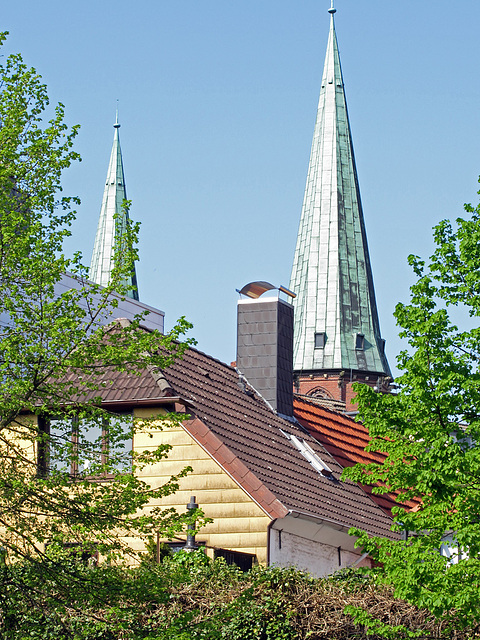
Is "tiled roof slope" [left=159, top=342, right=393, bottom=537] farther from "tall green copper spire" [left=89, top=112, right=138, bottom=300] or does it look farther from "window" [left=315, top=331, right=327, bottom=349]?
"window" [left=315, top=331, right=327, bottom=349]

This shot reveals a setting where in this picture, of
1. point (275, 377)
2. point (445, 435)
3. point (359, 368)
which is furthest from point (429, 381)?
point (359, 368)

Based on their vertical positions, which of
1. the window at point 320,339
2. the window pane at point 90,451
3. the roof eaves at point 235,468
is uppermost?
the window at point 320,339

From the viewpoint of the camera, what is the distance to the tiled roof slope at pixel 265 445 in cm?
1978

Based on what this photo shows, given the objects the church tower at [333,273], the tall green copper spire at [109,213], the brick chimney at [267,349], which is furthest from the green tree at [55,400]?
the church tower at [333,273]

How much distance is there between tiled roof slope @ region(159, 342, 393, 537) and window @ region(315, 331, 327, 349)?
188ft

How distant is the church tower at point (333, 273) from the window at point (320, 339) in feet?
0.23

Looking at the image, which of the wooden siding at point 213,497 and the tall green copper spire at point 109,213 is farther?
the tall green copper spire at point 109,213

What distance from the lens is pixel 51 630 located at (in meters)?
13.4

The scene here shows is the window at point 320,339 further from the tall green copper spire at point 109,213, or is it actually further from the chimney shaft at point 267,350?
the chimney shaft at point 267,350

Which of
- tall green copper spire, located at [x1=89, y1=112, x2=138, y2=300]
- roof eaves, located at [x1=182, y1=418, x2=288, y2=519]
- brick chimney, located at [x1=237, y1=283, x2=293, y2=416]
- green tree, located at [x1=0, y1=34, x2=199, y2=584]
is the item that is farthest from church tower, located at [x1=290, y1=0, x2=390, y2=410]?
green tree, located at [x1=0, y1=34, x2=199, y2=584]

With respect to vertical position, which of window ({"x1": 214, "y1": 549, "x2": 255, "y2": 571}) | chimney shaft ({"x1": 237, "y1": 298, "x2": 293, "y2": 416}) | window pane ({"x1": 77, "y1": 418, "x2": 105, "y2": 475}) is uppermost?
chimney shaft ({"x1": 237, "y1": 298, "x2": 293, "y2": 416})

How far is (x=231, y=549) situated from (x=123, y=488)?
7167 millimetres

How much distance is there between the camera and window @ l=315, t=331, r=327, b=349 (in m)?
81.9

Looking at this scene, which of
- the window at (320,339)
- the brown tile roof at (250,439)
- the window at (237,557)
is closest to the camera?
the window at (237,557)
